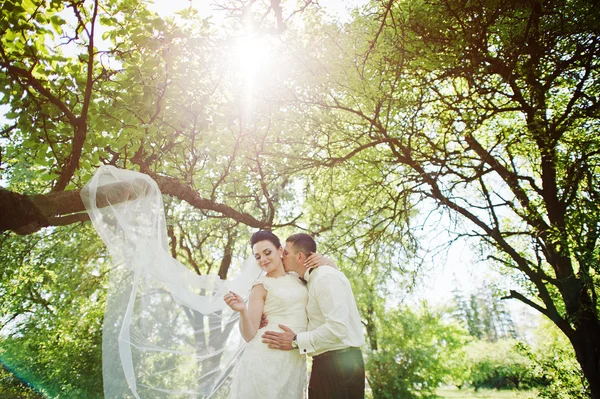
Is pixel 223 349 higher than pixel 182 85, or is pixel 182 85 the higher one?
pixel 182 85

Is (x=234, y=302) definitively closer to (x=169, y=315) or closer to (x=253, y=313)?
(x=253, y=313)

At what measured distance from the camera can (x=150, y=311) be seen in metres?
2.88

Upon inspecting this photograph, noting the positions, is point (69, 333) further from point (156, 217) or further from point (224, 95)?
point (156, 217)

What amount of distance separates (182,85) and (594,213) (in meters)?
6.10

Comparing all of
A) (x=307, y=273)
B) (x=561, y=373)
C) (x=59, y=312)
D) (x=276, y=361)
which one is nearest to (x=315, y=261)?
(x=307, y=273)

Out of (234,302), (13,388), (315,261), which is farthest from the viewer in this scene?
(13,388)

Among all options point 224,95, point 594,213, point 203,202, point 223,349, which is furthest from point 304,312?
point 594,213

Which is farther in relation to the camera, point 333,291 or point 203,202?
point 203,202

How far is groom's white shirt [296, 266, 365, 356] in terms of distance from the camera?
2.67 metres

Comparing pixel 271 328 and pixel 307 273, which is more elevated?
pixel 307 273

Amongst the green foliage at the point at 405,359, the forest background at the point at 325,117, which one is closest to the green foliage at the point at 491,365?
the green foliage at the point at 405,359

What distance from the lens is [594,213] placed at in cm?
537

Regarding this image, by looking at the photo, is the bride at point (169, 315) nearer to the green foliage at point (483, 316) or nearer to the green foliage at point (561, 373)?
the green foliage at point (561, 373)

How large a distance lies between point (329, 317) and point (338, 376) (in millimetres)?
437
